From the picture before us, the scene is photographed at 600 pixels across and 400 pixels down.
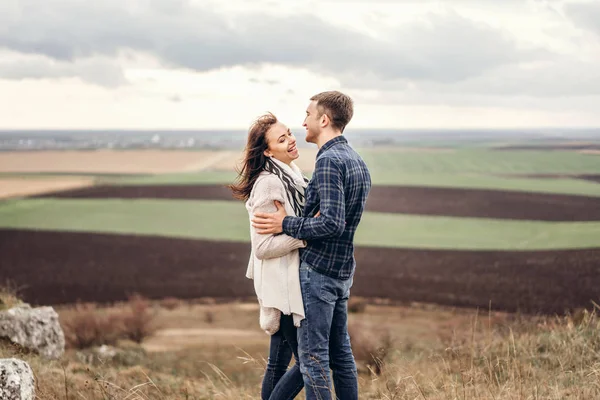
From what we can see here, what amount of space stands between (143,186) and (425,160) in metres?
38.4

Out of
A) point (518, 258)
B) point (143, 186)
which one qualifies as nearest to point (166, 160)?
point (143, 186)

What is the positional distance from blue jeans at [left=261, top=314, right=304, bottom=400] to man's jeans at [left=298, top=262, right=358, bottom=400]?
0.46ft

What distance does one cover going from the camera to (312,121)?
12.4 ft

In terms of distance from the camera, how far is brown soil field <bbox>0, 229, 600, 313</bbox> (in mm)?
17875

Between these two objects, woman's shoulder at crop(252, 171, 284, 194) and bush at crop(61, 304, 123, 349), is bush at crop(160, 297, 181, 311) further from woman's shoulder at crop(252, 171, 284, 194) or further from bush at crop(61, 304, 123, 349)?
woman's shoulder at crop(252, 171, 284, 194)

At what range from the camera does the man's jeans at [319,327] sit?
373 cm

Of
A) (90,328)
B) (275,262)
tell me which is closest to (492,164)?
(90,328)

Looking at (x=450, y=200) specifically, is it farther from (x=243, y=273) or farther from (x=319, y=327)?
(x=319, y=327)

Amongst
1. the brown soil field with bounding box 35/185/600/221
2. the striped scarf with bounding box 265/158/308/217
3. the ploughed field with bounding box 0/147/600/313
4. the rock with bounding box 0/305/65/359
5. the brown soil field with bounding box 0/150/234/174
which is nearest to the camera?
the striped scarf with bounding box 265/158/308/217

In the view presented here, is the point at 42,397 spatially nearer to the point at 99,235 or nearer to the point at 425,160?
the point at 99,235

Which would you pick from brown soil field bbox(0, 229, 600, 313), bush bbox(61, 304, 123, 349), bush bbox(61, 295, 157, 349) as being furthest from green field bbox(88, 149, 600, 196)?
bush bbox(61, 304, 123, 349)

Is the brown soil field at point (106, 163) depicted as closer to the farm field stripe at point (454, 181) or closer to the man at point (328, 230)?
the farm field stripe at point (454, 181)

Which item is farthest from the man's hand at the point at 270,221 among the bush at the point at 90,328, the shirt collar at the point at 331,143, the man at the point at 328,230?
the bush at the point at 90,328

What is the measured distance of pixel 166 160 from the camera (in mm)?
89562
